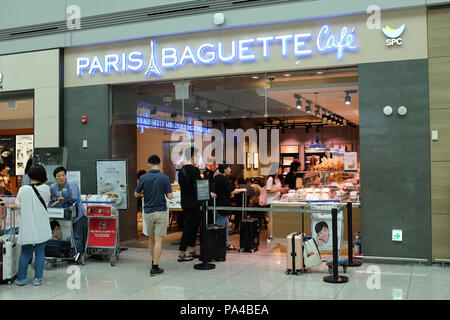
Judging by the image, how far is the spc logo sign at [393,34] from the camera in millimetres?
7414

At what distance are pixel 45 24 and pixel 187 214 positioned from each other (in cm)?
522

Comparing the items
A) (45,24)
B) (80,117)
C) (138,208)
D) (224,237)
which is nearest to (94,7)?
(45,24)

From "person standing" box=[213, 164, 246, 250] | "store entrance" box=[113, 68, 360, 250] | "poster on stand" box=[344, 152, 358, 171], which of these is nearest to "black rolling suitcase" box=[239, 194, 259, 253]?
"person standing" box=[213, 164, 246, 250]

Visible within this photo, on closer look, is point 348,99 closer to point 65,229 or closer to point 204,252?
point 204,252

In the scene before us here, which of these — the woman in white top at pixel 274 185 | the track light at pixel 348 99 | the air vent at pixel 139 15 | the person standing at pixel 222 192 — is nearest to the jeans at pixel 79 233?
the person standing at pixel 222 192

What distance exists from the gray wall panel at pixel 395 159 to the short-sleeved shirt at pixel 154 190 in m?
3.21

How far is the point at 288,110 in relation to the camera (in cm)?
880

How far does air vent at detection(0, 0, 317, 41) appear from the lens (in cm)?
842

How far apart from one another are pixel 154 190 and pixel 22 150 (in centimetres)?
524

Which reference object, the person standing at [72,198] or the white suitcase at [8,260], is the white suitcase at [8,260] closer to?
the white suitcase at [8,260]

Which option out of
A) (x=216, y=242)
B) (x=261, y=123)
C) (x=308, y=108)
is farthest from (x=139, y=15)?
→ (x=216, y=242)

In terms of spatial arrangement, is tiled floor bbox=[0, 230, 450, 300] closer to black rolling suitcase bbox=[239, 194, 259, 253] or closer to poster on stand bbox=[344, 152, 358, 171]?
black rolling suitcase bbox=[239, 194, 259, 253]

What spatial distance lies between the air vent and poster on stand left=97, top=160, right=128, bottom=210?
2.93m

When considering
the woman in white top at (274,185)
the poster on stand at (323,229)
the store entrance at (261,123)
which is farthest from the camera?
the woman in white top at (274,185)
